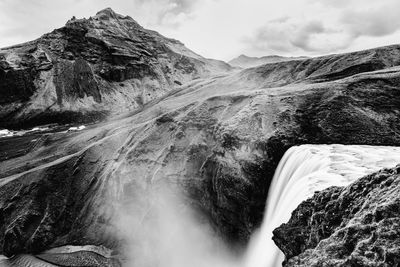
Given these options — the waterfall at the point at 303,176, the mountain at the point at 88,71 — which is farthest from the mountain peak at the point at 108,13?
the waterfall at the point at 303,176

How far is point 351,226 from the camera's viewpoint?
6.92 meters

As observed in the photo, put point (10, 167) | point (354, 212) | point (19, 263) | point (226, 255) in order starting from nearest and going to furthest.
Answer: point (354, 212) < point (226, 255) < point (19, 263) < point (10, 167)

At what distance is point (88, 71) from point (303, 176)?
6561 cm

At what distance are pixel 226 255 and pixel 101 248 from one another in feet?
23.4

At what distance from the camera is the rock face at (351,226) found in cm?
612

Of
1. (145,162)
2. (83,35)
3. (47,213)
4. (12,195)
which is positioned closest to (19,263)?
(47,213)

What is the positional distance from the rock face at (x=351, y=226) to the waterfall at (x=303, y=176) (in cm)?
213

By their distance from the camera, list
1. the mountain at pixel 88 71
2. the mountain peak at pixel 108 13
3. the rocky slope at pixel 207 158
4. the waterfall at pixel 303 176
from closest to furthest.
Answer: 1. the waterfall at pixel 303 176
2. the rocky slope at pixel 207 158
3. the mountain at pixel 88 71
4. the mountain peak at pixel 108 13

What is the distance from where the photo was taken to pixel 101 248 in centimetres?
2045

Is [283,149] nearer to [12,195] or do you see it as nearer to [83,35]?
[12,195]

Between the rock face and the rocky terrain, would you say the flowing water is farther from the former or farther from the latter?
the rock face

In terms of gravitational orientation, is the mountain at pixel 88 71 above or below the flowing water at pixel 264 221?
above

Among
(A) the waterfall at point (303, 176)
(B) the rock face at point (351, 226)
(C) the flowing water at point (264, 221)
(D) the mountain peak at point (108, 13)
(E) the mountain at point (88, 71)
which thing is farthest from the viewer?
(D) the mountain peak at point (108, 13)

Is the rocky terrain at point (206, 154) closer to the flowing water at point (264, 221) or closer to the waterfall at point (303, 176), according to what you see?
the flowing water at point (264, 221)
